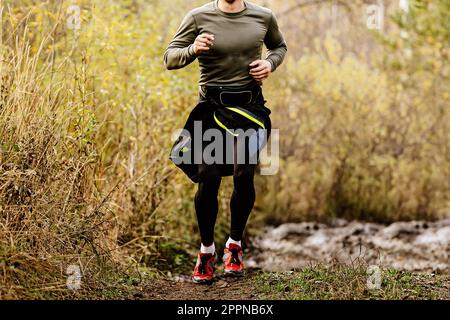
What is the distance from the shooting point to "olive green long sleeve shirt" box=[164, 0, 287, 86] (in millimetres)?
4086

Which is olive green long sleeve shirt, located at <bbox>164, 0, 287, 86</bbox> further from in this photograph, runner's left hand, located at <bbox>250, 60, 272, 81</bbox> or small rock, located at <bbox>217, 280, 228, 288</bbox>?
small rock, located at <bbox>217, 280, 228, 288</bbox>

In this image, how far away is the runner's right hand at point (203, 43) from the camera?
12.7 feet

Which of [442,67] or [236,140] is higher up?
[442,67]

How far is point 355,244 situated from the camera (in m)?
8.19

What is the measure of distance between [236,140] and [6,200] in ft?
4.27

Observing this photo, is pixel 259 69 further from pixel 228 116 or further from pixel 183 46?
pixel 183 46

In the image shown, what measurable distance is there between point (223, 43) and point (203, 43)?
22 cm

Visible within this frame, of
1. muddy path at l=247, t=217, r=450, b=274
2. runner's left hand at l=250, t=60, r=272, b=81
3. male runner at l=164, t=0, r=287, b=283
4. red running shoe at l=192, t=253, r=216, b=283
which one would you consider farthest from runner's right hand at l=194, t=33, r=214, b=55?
muddy path at l=247, t=217, r=450, b=274

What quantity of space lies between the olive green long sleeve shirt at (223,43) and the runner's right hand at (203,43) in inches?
4.6

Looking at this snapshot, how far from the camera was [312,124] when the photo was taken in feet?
30.7
